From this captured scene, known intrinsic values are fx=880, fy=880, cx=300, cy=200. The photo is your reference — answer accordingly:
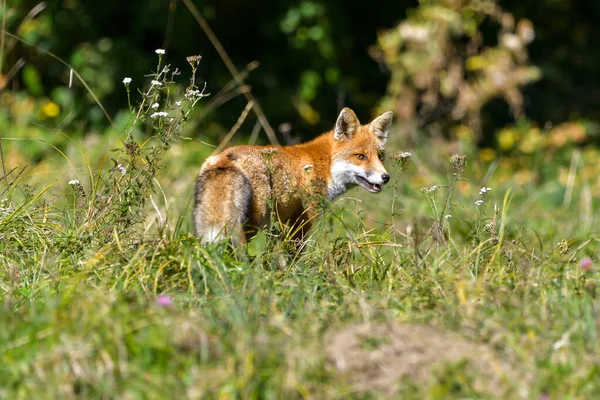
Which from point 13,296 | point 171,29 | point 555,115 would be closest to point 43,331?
point 13,296

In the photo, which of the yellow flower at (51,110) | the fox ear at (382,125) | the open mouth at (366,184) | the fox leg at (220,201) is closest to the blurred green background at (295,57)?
the yellow flower at (51,110)

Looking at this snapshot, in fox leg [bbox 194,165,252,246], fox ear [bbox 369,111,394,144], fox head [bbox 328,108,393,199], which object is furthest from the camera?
fox ear [bbox 369,111,394,144]

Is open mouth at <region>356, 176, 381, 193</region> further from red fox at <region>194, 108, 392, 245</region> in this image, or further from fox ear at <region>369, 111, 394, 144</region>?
fox ear at <region>369, 111, 394, 144</region>

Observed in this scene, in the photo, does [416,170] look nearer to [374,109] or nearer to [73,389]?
[374,109]

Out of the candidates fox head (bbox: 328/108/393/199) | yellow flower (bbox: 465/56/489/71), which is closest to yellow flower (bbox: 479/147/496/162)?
yellow flower (bbox: 465/56/489/71)

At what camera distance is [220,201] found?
16.9 feet

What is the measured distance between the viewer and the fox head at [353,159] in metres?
6.43

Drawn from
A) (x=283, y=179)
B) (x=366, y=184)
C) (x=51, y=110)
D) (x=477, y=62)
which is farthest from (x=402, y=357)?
(x=477, y=62)

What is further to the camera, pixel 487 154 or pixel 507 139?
pixel 507 139

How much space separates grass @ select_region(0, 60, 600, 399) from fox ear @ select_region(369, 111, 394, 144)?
1286mm

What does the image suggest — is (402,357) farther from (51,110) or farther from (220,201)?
(51,110)

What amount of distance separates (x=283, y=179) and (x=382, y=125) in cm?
134

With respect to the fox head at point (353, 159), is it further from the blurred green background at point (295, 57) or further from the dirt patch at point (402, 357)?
the blurred green background at point (295, 57)

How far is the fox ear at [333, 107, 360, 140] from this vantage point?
652cm
